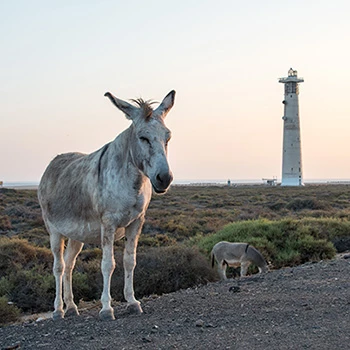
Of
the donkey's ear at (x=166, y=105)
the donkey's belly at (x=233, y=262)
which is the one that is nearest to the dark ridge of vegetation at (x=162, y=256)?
the donkey's belly at (x=233, y=262)

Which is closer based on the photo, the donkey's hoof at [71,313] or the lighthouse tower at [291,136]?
the donkey's hoof at [71,313]

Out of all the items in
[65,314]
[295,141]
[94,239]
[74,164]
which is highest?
[295,141]

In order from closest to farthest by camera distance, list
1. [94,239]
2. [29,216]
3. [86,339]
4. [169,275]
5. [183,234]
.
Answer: [86,339], [94,239], [169,275], [183,234], [29,216]

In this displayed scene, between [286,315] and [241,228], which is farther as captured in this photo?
[241,228]

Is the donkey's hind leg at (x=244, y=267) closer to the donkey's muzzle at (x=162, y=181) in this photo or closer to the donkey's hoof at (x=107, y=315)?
the donkey's hoof at (x=107, y=315)

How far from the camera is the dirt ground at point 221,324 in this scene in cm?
541

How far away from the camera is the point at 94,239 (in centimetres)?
717

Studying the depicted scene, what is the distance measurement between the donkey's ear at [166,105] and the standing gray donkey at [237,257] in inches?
232

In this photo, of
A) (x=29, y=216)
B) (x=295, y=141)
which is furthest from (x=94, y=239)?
(x=295, y=141)

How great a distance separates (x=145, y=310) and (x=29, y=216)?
2043 cm

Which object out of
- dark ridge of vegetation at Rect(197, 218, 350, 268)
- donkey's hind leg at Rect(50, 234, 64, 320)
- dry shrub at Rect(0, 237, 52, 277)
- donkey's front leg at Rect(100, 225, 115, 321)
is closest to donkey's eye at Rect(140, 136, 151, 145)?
donkey's front leg at Rect(100, 225, 115, 321)

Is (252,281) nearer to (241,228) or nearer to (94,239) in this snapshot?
(94,239)

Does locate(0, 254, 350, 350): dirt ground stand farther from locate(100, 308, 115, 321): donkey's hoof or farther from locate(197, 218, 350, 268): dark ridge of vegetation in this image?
locate(197, 218, 350, 268): dark ridge of vegetation

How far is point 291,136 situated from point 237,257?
51.9m
